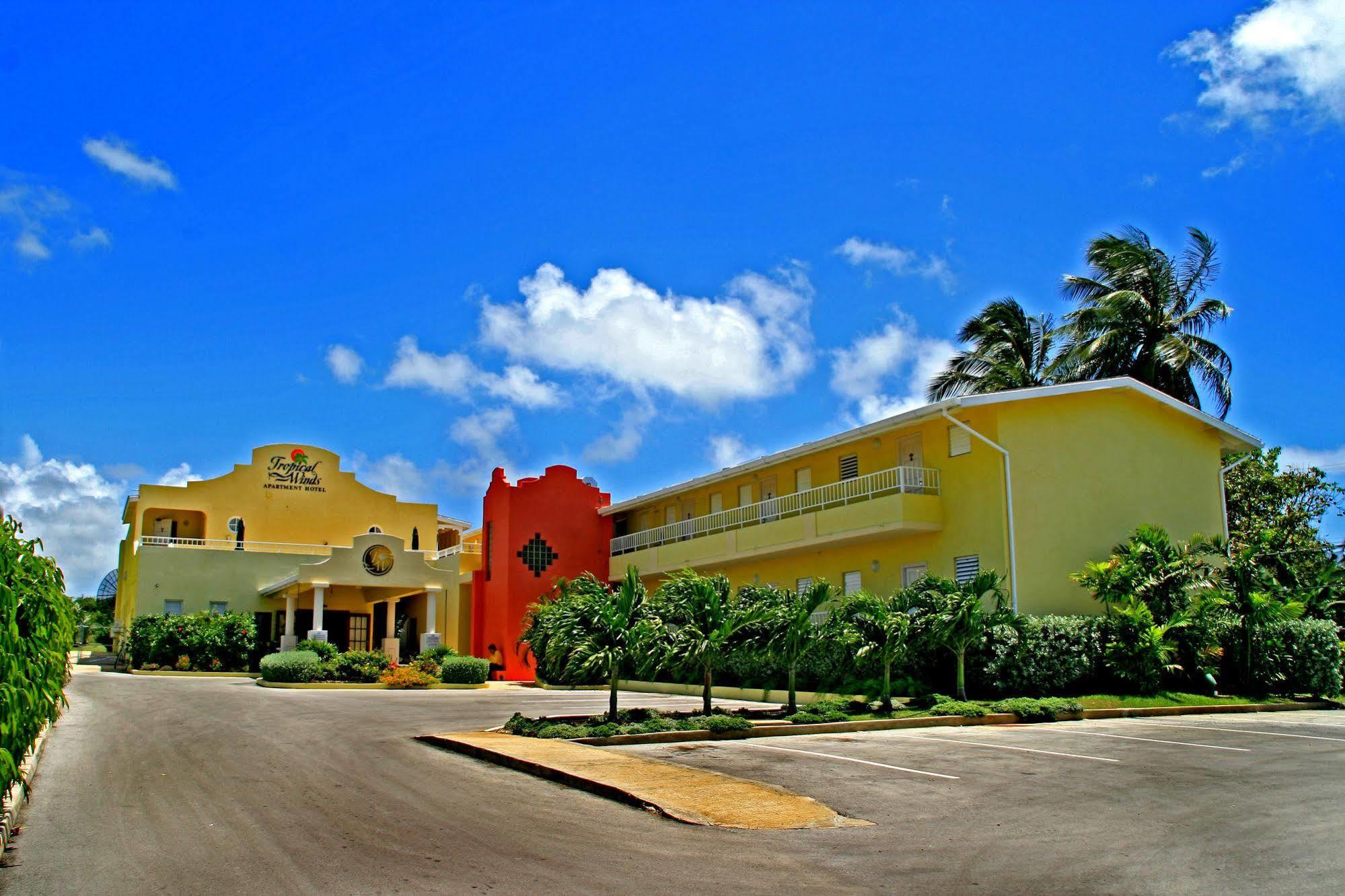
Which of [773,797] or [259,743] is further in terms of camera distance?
[259,743]

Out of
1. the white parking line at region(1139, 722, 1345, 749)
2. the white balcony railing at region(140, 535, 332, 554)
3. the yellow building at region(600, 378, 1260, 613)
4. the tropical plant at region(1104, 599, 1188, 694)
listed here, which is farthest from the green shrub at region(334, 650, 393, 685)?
the white parking line at region(1139, 722, 1345, 749)

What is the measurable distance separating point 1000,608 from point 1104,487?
19.4 ft

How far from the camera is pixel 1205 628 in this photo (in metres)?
23.3

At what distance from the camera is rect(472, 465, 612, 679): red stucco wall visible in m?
38.3

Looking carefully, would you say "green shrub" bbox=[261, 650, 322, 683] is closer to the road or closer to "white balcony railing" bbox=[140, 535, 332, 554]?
"white balcony railing" bbox=[140, 535, 332, 554]

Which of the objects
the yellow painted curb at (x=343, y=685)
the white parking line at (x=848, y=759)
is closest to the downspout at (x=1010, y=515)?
the white parking line at (x=848, y=759)

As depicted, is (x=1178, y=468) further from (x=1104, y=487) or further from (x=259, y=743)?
(x=259, y=743)

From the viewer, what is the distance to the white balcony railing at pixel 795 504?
27453 mm

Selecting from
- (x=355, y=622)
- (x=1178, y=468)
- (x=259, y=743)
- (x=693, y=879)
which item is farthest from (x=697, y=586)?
(x=355, y=622)

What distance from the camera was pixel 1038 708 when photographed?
19.8 m

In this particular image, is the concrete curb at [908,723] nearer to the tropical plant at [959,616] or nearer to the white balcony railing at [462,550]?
the tropical plant at [959,616]

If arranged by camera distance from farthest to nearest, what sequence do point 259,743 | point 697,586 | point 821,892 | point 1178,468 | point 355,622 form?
point 355,622 → point 1178,468 → point 697,586 → point 259,743 → point 821,892

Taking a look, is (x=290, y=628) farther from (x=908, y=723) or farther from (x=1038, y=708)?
(x=1038, y=708)

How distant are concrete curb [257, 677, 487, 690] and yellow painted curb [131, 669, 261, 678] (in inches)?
191
